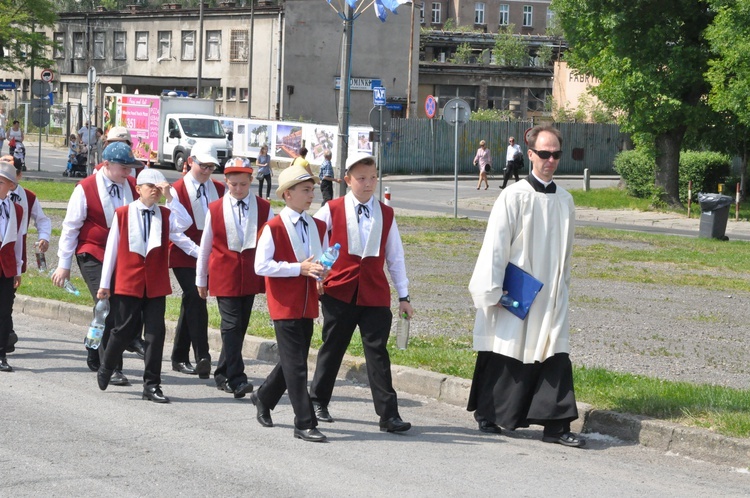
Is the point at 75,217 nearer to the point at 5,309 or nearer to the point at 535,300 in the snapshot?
the point at 5,309

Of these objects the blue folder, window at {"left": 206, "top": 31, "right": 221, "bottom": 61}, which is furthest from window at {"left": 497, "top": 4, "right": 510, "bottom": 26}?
the blue folder

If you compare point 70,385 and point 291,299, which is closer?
point 291,299

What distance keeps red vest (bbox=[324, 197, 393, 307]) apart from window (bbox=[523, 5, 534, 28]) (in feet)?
333

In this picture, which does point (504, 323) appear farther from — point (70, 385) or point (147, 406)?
point (70, 385)

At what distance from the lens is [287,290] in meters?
7.39

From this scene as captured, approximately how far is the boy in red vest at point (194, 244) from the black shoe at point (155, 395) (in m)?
0.85

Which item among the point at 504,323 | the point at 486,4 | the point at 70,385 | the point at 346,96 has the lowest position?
the point at 70,385

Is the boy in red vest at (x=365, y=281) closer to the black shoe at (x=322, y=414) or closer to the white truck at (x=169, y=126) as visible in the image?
the black shoe at (x=322, y=414)

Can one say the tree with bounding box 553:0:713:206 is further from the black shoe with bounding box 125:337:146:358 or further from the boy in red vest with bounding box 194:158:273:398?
the boy in red vest with bounding box 194:158:273:398

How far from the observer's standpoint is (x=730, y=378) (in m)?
9.45

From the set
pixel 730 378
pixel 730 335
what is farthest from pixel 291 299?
pixel 730 335

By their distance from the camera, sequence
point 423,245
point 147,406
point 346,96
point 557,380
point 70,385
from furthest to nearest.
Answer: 1. point 346,96
2. point 423,245
3. point 70,385
4. point 147,406
5. point 557,380

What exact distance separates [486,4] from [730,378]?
322 ft

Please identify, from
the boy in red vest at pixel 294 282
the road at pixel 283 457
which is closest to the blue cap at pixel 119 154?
the road at pixel 283 457
